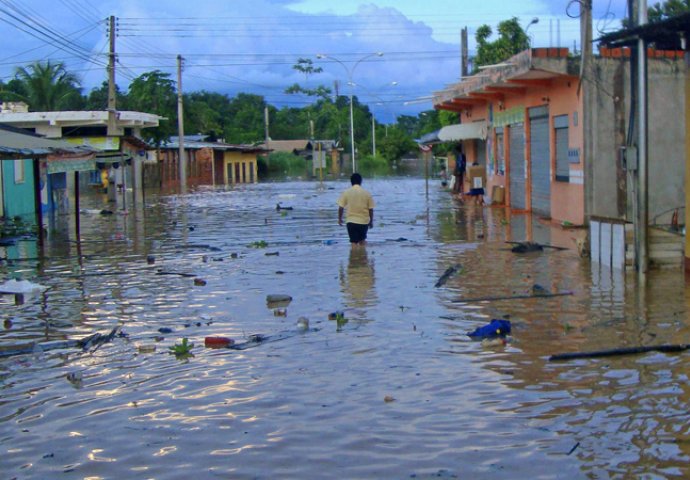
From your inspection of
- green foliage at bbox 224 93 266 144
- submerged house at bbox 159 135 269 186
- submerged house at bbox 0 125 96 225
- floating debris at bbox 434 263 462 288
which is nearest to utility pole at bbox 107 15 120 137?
submerged house at bbox 0 125 96 225

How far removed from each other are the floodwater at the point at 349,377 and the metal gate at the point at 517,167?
1362 cm

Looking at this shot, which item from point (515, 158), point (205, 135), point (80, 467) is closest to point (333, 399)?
point (80, 467)

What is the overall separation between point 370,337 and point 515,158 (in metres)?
22.4

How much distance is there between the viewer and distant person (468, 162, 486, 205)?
36656 mm

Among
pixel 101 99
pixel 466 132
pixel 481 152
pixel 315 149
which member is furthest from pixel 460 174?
pixel 315 149

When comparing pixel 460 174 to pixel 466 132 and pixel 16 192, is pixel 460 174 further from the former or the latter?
pixel 16 192

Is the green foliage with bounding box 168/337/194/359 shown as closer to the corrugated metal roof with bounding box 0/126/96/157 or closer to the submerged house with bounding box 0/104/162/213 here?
the corrugated metal roof with bounding box 0/126/96/157

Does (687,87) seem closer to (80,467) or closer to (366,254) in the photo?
(366,254)

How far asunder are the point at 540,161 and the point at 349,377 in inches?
807

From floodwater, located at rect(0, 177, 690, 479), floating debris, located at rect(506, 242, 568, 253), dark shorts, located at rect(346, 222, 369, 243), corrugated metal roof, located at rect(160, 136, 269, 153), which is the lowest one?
floodwater, located at rect(0, 177, 690, 479)

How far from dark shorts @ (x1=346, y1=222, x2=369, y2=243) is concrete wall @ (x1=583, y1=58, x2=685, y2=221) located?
239 inches

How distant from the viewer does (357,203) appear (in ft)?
61.3

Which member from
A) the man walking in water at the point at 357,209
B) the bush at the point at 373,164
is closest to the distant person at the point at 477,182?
the man walking in water at the point at 357,209

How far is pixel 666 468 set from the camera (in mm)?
5973
